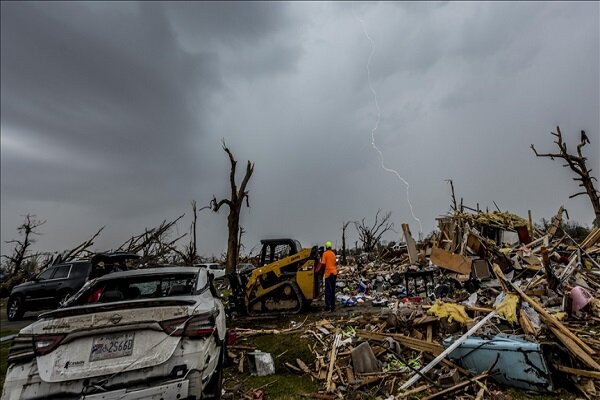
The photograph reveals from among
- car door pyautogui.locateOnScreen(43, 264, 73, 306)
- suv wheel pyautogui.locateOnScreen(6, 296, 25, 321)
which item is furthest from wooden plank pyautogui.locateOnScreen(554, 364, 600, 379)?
suv wheel pyautogui.locateOnScreen(6, 296, 25, 321)

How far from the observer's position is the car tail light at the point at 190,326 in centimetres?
354

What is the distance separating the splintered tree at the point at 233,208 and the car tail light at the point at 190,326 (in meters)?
13.4

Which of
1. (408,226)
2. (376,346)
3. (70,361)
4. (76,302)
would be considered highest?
(408,226)

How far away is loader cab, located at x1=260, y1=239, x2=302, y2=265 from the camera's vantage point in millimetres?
10617

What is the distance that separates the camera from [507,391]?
466 centimetres

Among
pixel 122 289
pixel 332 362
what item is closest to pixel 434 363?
pixel 332 362

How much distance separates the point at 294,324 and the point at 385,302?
12.5 ft

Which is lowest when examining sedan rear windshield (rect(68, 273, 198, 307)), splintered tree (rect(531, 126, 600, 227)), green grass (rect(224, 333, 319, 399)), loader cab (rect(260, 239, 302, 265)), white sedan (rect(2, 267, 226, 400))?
green grass (rect(224, 333, 319, 399))

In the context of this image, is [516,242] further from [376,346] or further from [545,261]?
[376,346]

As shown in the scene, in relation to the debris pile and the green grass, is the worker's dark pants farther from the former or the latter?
the green grass

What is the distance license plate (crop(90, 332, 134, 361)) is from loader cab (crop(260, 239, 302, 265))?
7060 millimetres

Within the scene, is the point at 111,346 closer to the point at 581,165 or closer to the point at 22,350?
the point at 22,350

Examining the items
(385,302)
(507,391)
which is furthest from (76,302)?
(385,302)

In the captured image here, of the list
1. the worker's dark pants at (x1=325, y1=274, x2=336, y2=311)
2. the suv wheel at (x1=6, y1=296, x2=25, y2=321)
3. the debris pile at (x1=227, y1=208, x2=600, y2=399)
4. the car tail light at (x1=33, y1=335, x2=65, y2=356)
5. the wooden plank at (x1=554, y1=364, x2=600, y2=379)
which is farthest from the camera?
the suv wheel at (x1=6, y1=296, x2=25, y2=321)
